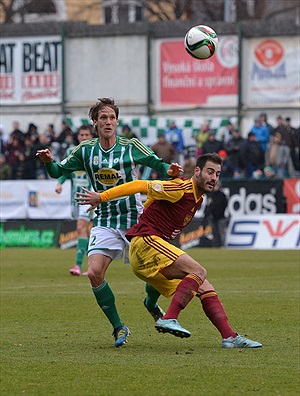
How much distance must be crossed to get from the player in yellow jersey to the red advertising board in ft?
67.3

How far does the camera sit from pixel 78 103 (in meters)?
31.4

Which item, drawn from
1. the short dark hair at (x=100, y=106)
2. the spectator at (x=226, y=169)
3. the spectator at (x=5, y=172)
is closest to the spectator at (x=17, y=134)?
the spectator at (x=5, y=172)

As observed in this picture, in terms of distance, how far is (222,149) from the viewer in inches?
998

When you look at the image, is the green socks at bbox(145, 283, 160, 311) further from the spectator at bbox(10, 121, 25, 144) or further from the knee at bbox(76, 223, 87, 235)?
the spectator at bbox(10, 121, 25, 144)

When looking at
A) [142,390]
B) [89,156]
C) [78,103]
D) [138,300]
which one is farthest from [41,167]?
[142,390]

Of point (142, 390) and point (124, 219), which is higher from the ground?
point (124, 219)

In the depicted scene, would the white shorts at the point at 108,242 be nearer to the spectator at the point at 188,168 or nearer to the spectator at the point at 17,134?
the spectator at the point at 188,168

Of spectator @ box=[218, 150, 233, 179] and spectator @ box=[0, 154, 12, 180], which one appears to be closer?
spectator @ box=[218, 150, 233, 179]

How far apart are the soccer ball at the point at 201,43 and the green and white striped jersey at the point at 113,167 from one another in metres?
2.22

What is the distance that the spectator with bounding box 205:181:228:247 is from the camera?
2295 centimetres

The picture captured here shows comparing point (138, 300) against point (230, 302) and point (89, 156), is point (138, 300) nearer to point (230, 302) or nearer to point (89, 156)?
point (230, 302)

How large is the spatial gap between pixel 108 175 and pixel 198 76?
20.8 meters

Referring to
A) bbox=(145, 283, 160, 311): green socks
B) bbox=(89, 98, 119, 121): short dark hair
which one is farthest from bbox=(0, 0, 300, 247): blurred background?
bbox=(89, 98, 119, 121): short dark hair

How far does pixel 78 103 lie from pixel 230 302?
65.1ft
